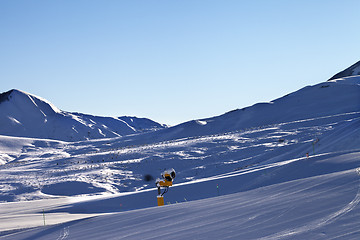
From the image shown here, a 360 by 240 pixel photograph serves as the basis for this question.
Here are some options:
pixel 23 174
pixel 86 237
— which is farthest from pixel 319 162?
pixel 23 174

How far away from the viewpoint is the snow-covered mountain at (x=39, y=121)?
301 feet

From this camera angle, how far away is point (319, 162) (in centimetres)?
1217

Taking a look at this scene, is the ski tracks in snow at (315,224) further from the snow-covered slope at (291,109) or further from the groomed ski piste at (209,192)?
the snow-covered slope at (291,109)

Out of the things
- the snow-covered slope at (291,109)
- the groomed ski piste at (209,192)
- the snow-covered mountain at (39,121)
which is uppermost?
the snow-covered mountain at (39,121)

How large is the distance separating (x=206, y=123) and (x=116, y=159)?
2697 cm

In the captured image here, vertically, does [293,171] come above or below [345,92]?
below

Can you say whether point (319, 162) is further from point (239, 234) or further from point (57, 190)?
point (57, 190)

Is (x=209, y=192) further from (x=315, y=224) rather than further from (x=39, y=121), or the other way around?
(x=39, y=121)

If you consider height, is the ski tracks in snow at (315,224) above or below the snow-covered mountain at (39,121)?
below

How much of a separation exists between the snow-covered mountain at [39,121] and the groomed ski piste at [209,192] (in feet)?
207

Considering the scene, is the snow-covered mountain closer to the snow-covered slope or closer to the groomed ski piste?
the snow-covered slope

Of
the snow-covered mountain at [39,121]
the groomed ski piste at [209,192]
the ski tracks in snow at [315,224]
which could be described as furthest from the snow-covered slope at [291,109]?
the snow-covered mountain at [39,121]

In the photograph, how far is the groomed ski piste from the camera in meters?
5.51

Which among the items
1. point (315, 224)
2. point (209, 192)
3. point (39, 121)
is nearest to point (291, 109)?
A: point (209, 192)
